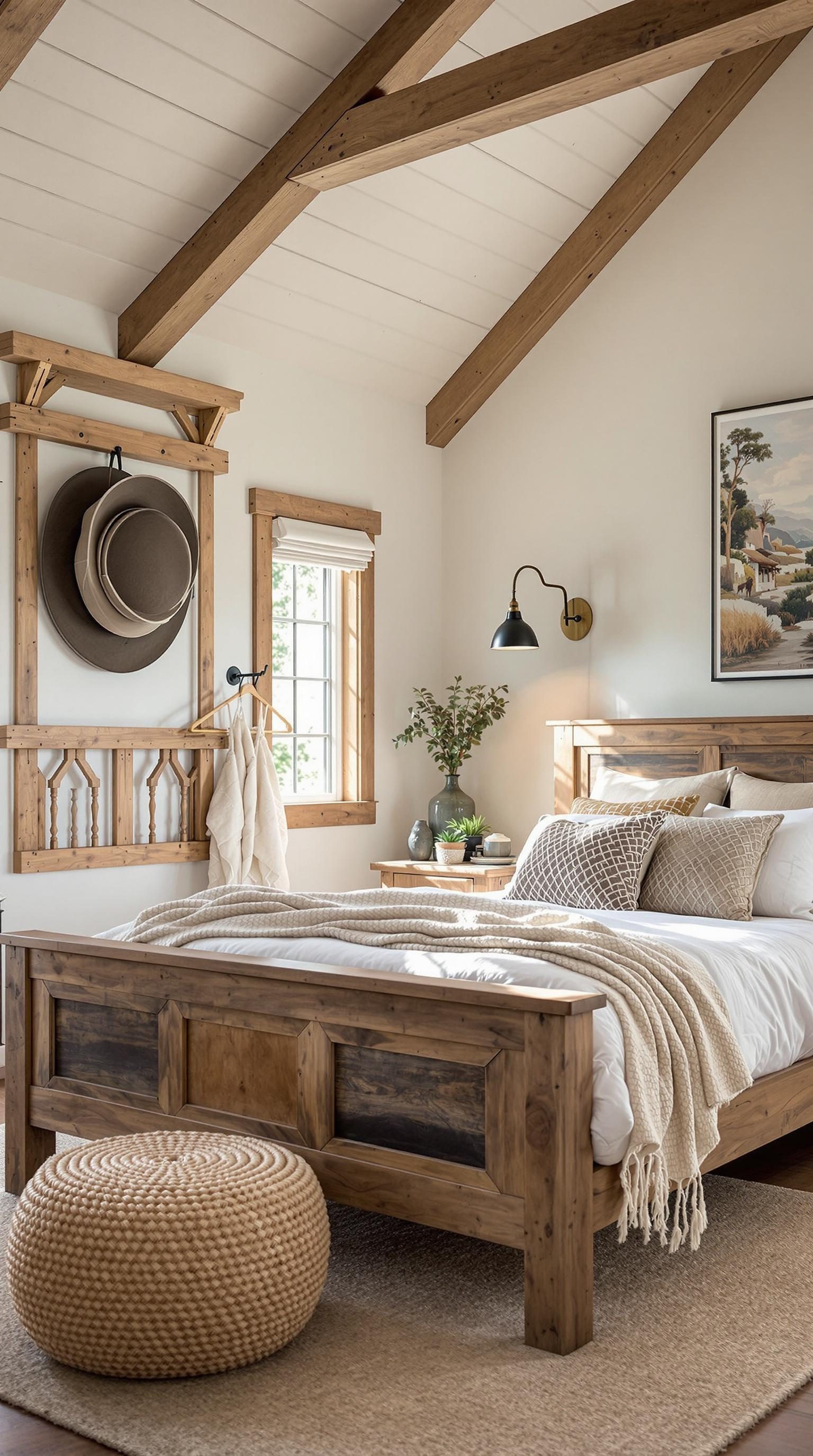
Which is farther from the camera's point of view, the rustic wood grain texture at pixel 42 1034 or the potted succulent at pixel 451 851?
the potted succulent at pixel 451 851

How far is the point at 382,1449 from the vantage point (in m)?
2.05

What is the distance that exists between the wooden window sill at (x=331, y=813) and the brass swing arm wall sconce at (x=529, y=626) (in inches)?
37.1

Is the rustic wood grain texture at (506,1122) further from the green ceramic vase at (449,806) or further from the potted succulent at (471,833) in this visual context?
the green ceramic vase at (449,806)

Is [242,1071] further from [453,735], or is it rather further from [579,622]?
[579,622]

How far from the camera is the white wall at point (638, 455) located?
5094mm

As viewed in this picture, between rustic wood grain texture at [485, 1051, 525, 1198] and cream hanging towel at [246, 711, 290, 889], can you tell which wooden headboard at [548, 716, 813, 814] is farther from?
rustic wood grain texture at [485, 1051, 525, 1198]

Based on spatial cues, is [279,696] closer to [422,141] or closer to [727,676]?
[727,676]

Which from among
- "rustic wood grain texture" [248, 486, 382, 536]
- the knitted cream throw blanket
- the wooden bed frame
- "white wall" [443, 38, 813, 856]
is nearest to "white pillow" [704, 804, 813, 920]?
the wooden bed frame

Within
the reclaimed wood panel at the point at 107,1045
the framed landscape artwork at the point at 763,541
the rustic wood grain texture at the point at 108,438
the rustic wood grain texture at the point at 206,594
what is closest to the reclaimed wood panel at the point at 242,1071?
the reclaimed wood panel at the point at 107,1045

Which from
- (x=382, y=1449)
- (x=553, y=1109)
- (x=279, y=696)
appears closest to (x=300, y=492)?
(x=279, y=696)

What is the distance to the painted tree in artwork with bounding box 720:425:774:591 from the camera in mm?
5113

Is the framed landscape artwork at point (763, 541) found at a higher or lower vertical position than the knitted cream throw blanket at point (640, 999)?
higher

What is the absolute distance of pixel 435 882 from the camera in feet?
17.6

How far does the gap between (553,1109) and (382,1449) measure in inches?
24.5
